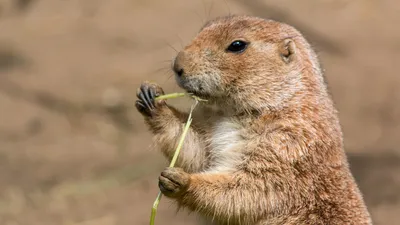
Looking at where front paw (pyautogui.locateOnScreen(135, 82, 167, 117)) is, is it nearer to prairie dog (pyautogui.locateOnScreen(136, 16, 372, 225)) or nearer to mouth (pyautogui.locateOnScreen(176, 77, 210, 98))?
prairie dog (pyautogui.locateOnScreen(136, 16, 372, 225))

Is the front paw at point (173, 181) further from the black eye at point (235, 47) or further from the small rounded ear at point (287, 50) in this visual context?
the small rounded ear at point (287, 50)

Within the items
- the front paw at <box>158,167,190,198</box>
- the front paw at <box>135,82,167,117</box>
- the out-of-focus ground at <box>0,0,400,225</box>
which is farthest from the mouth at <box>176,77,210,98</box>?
the out-of-focus ground at <box>0,0,400,225</box>

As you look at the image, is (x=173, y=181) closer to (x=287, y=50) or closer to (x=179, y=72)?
(x=179, y=72)

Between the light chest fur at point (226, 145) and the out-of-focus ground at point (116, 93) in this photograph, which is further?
the out-of-focus ground at point (116, 93)

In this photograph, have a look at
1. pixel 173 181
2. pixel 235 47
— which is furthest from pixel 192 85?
pixel 173 181

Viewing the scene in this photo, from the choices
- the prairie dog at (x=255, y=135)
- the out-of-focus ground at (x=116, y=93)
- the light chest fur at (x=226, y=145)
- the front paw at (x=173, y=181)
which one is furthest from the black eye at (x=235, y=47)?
the out-of-focus ground at (x=116, y=93)

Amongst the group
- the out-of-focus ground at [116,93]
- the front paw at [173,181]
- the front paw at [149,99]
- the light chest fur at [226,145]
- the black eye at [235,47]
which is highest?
the out-of-focus ground at [116,93]

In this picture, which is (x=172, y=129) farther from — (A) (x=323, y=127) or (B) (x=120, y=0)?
(B) (x=120, y=0)
